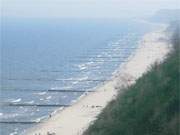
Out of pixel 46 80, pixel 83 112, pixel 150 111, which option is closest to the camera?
pixel 150 111

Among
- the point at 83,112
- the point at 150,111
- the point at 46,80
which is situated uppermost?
the point at 150,111

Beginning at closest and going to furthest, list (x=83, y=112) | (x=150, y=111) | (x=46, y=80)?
1. (x=150, y=111)
2. (x=83, y=112)
3. (x=46, y=80)

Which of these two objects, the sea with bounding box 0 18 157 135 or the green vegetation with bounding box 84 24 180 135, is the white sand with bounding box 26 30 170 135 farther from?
the green vegetation with bounding box 84 24 180 135

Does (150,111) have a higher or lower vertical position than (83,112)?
higher

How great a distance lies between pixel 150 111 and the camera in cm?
Answer: 1736

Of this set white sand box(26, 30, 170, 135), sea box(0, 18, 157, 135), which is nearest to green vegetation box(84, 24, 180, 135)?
white sand box(26, 30, 170, 135)

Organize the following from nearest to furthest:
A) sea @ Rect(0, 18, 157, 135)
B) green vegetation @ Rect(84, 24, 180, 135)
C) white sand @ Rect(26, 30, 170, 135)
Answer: green vegetation @ Rect(84, 24, 180, 135) < white sand @ Rect(26, 30, 170, 135) < sea @ Rect(0, 18, 157, 135)

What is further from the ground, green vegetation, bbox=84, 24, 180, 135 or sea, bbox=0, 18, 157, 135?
green vegetation, bbox=84, 24, 180, 135

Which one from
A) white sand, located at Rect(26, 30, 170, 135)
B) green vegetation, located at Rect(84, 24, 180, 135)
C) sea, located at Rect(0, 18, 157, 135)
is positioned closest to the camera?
green vegetation, located at Rect(84, 24, 180, 135)

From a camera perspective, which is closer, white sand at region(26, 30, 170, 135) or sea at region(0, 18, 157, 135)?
white sand at region(26, 30, 170, 135)

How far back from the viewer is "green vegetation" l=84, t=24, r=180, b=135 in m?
16.1

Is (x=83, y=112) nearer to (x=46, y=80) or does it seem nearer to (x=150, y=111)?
(x=46, y=80)

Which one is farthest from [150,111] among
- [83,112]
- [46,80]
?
[46,80]

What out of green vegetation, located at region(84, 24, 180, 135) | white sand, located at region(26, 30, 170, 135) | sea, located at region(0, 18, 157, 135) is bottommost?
white sand, located at region(26, 30, 170, 135)
